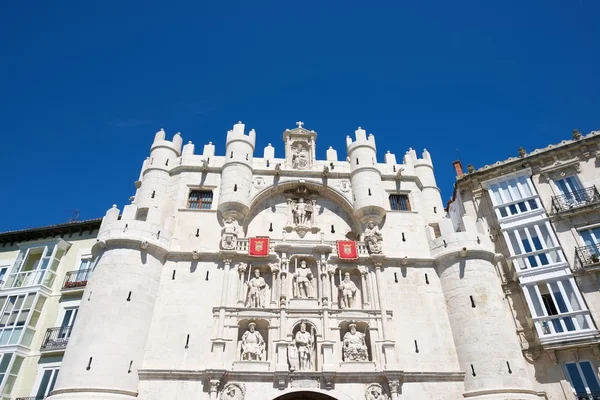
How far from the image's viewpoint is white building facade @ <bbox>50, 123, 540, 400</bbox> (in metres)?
20.3

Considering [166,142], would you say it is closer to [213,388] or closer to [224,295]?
[224,295]

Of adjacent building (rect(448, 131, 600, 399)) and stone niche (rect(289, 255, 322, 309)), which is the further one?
stone niche (rect(289, 255, 322, 309))

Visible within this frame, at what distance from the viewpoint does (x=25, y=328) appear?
2292 cm

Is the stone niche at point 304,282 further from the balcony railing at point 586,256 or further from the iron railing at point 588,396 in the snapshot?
the balcony railing at point 586,256

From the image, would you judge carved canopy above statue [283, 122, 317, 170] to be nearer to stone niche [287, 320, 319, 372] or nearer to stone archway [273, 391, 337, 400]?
stone niche [287, 320, 319, 372]

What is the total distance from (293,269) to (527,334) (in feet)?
44.4

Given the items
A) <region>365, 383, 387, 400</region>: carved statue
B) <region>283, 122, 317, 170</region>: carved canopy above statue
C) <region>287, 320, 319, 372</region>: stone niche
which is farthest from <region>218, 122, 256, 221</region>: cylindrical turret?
<region>365, 383, 387, 400</region>: carved statue

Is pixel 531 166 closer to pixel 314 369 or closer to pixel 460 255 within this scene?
pixel 460 255

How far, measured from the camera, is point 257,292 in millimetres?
23578

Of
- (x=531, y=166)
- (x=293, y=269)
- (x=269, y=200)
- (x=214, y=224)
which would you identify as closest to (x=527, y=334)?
(x=531, y=166)

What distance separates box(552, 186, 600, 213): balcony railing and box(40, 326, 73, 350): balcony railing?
29.1m

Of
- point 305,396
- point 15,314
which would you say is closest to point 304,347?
point 305,396

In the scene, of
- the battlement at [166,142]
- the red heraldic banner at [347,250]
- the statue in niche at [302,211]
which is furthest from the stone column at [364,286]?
the battlement at [166,142]

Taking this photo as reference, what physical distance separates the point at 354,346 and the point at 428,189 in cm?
1344
